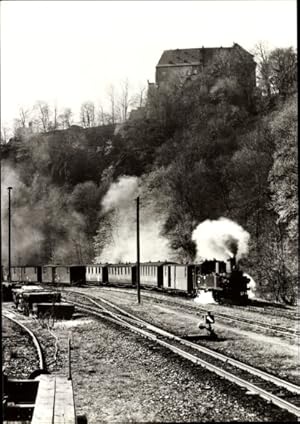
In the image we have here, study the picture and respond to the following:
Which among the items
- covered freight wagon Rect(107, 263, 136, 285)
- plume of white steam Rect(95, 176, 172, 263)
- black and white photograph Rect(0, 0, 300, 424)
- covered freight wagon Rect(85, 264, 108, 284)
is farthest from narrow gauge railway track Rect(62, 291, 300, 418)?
covered freight wagon Rect(85, 264, 108, 284)

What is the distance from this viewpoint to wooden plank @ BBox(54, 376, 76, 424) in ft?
17.5

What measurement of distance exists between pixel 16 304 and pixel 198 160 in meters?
20.2

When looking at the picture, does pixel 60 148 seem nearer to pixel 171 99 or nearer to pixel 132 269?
pixel 132 269

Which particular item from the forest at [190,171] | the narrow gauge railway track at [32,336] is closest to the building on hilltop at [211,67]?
the forest at [190,171]

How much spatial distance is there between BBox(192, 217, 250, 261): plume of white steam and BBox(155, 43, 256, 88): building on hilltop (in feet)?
29.3

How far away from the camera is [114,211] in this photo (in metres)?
32.0

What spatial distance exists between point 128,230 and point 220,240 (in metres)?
8.46

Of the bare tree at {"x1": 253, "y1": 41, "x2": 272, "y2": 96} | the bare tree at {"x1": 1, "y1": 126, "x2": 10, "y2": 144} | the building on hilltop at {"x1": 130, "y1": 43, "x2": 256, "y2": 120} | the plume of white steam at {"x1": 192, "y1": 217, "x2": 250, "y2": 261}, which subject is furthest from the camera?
the building on hilltop at {"x1": 130, "y1": 43, "x2": 256, "y2": 120}

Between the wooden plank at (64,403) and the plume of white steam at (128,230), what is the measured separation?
23.2 meters

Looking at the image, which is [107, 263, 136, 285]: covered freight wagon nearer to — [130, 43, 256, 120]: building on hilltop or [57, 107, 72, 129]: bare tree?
[130, 43, 256, 120]: building on hilltop

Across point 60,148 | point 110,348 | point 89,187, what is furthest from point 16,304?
point 89,187

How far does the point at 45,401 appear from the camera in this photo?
599 cm

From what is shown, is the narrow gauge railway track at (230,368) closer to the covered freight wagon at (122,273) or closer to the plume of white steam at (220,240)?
the plume of white steam at (220,240)

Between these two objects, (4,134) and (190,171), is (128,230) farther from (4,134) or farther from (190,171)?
(4,134)
